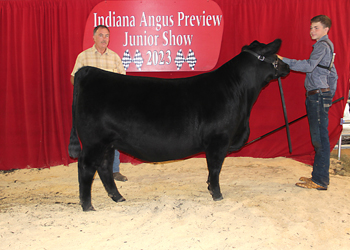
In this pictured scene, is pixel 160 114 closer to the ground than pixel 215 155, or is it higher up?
higher up

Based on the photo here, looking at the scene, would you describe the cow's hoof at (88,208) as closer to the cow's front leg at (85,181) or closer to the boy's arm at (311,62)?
the cow's front leg at (85,181)

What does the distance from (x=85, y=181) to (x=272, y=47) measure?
226cm

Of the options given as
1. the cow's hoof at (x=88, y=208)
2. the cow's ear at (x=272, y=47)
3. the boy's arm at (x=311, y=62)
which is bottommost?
the cow's hoof at (x=88, y=208)

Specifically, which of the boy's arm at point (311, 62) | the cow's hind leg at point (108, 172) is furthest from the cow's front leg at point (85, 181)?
the boy's arm at point (311, 62)

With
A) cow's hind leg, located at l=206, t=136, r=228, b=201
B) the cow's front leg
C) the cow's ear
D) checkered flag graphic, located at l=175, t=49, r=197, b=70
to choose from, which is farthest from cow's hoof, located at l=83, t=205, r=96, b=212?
checkered flag graphic, located at l=175, t=49, r=197, b=70

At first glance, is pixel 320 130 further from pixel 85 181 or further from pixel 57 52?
pixel 57 52

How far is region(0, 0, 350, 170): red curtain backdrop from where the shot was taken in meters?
4.30

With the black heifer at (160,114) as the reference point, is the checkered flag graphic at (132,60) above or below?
above

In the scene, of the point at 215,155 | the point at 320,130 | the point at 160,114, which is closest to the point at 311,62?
the point at 320,130

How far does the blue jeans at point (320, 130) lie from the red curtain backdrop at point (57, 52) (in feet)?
4.59

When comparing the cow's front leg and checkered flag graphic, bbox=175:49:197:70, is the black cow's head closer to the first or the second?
checkered flag graphic, bbox=175:49:197:70

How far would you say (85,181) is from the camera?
2.67 m

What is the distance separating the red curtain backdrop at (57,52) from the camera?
4.30 m

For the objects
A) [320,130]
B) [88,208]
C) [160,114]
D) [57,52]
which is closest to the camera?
[160,114]
